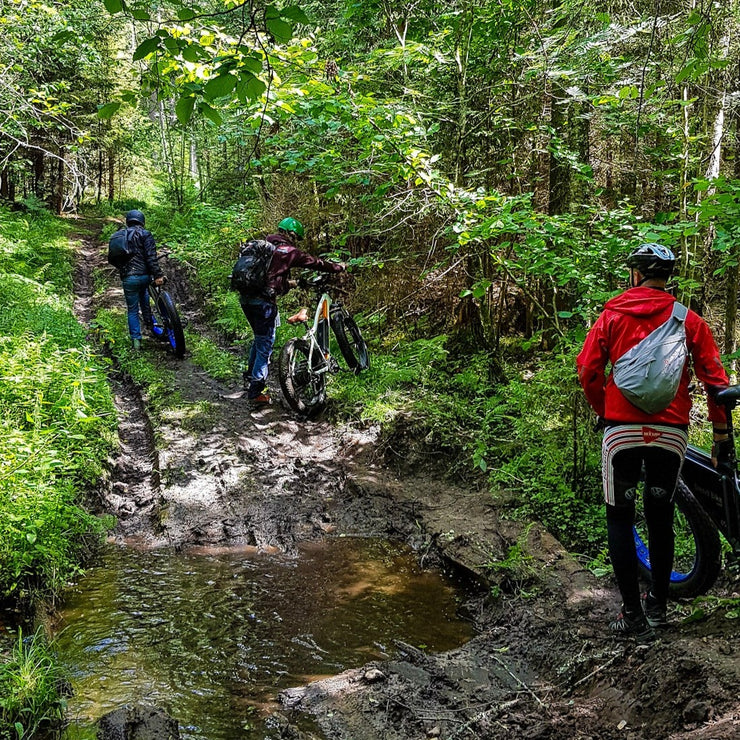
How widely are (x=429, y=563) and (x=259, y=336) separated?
3.94 m

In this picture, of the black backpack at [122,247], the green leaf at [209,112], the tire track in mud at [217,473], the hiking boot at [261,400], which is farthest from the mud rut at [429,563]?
the green leaf at [209,112]

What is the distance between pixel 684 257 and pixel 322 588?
5.40m

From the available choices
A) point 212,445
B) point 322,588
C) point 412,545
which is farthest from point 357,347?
point 322,588

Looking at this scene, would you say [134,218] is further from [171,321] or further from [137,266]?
[171,321]

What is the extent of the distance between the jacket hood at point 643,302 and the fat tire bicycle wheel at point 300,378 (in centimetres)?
485

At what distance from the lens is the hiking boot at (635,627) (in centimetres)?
343

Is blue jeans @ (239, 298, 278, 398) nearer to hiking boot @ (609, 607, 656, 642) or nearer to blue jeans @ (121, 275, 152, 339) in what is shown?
blue jeans @ (121, 275, 152, 339)

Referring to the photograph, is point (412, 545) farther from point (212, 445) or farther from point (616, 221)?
point (616, 221)

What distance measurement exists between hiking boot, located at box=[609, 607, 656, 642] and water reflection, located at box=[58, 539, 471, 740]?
1.13 m

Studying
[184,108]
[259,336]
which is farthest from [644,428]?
[259,336]

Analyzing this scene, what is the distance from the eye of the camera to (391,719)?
326 cm

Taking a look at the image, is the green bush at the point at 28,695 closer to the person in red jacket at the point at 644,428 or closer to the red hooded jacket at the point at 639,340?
the person in red jacket at the point at 644,428

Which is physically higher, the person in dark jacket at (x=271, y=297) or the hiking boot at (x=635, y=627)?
the person in dark jacket at (x=271, y=297)

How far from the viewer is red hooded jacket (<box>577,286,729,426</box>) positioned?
3303 millimetres
